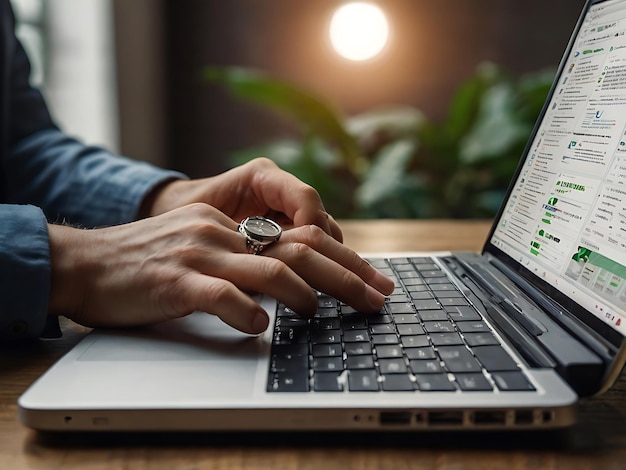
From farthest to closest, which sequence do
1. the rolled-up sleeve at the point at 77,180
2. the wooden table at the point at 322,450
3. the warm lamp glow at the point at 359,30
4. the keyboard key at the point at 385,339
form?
the warm lamp glow at the point at 359,30 < the rolled-up sleeve at the point at 77,180 < the keyboard key at the point at 385,339 < the wooden table at the point at 322,450

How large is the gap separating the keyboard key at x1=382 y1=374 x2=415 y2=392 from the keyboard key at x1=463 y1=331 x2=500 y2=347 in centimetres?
8

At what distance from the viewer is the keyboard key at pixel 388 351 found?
1.24 feet

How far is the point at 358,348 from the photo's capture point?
39 cm

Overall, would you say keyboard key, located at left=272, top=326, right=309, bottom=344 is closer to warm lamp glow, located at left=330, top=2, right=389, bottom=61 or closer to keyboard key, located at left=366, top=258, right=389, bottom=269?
keyboard key, located at left=366, top=258, right=389, bottom=269

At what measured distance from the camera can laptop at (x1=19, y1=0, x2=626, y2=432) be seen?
31 cm

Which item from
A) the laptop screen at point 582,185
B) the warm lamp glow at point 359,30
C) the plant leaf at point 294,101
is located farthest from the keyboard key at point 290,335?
the warm lamp glow at point 359,30

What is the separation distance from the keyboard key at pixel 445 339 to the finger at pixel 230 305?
118 mm

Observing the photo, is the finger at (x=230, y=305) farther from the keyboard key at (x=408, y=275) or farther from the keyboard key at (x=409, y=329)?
the keyboard key at (x=408, y=275)

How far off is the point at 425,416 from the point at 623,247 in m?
0.20

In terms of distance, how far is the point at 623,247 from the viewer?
0.40m

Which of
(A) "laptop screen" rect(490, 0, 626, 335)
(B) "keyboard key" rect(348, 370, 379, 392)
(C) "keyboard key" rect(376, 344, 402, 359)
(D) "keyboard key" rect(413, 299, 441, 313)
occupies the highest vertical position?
(A) "laptop screen" rect(490, 0, 626, 335)

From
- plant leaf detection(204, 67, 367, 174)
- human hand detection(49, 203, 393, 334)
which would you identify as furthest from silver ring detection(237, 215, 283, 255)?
plant leaf detection(204, 67, 367, 174)

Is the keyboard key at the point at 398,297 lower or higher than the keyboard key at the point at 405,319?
lower

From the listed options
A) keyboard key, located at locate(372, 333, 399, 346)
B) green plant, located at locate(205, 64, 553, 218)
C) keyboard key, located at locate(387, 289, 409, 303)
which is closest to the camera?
keyboard key, located at locate(372, 333, 399, 346)
